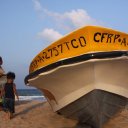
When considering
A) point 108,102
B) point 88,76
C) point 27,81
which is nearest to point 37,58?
point 27,81

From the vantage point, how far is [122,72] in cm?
727

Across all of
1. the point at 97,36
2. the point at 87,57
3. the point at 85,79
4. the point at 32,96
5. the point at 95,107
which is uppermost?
the point at 97,36

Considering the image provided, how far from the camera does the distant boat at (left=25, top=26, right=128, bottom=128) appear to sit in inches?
275

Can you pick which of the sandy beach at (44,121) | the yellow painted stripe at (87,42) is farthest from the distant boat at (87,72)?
the sandy beach at (44,121)

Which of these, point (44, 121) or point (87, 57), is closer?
point (87, 57)

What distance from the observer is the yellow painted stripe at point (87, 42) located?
7000 millimetres

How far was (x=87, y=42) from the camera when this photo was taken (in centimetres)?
702

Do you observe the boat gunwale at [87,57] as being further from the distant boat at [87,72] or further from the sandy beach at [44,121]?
the sandy beach at [44,121]

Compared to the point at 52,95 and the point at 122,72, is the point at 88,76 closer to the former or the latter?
the point at 122,72


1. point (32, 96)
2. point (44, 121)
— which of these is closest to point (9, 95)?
point (44, 121)

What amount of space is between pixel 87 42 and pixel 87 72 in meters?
0.62

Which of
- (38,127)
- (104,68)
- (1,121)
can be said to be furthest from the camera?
(1,121)

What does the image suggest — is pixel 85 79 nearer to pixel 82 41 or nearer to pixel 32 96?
pixel 82 41

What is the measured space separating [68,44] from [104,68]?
91 cm
